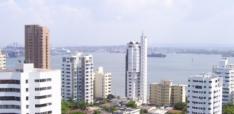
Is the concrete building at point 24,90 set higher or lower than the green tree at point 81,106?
higher

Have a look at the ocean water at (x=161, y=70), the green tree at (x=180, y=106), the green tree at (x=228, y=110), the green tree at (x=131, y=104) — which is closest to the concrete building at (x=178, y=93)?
the green tree at (x=180, y=106)

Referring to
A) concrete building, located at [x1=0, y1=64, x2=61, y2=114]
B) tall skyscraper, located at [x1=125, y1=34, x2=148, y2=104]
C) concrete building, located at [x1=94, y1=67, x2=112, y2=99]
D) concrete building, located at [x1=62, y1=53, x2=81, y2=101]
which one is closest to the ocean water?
concrete building, located at [x1=62, y1=53, x2=81, y2=101]

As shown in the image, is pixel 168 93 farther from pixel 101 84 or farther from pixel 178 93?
pixel 101 84

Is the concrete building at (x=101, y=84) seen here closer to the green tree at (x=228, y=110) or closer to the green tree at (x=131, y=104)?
the green tree at (x=131, y=104)

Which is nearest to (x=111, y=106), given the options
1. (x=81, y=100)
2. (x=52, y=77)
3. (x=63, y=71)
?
(x=81, y=100)

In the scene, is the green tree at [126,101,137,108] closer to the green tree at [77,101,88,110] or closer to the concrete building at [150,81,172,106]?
the green tree at [77,101,88,110]

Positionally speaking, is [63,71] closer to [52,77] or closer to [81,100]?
[81,100]

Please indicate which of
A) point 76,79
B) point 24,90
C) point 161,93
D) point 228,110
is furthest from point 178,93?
point 24,90
